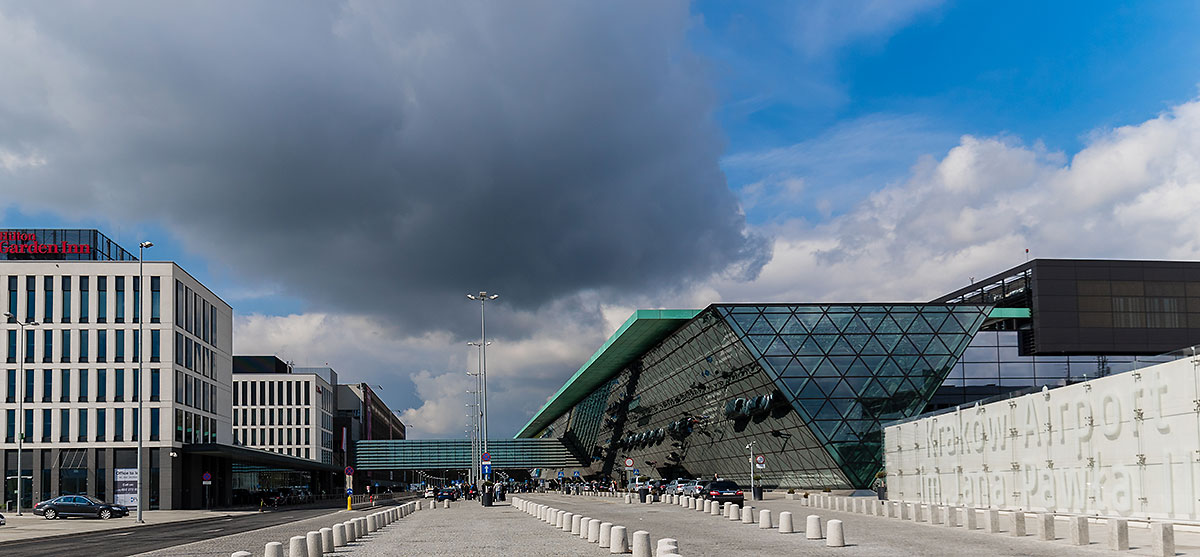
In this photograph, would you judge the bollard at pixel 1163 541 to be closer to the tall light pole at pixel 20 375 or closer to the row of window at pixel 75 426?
the tall light pole at pixel 20 375

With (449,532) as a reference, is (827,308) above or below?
above

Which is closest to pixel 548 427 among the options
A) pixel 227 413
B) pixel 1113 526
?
pixel 227 413

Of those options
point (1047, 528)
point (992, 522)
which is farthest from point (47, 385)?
point (1047, 528)

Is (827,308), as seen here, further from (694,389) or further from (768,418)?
(694,389)

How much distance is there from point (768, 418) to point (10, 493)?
50160mm

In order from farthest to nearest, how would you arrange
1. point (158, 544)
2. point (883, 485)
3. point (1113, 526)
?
point (883, 485) < point (158, 544) < point (1113, 526)

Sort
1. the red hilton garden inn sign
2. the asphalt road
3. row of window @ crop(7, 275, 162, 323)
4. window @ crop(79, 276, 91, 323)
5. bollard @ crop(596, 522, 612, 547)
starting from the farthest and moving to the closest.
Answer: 1. the red hilton garden inn sign
2. window @ crop(79, 276, 91, 323)
3. row of window @ crop(7, 275, 162, 323)
4. the asphalt road
5. bollard @ crop(596, 522, 612, 547)

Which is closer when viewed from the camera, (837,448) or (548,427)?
(837,448)

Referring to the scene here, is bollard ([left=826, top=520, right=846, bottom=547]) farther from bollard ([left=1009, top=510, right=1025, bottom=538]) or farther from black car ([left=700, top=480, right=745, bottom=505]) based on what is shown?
black car ([left=700, top=480, right=745, bottom=505])

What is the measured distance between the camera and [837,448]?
67.9 metres

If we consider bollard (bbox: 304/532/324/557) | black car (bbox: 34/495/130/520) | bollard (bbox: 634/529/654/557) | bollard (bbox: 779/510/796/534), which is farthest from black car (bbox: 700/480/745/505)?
bollard (bbox: 634/529/654/557)

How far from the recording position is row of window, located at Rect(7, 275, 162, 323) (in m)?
76.2

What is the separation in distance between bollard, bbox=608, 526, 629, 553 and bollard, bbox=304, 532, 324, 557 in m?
6.78

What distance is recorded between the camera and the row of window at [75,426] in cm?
7506
